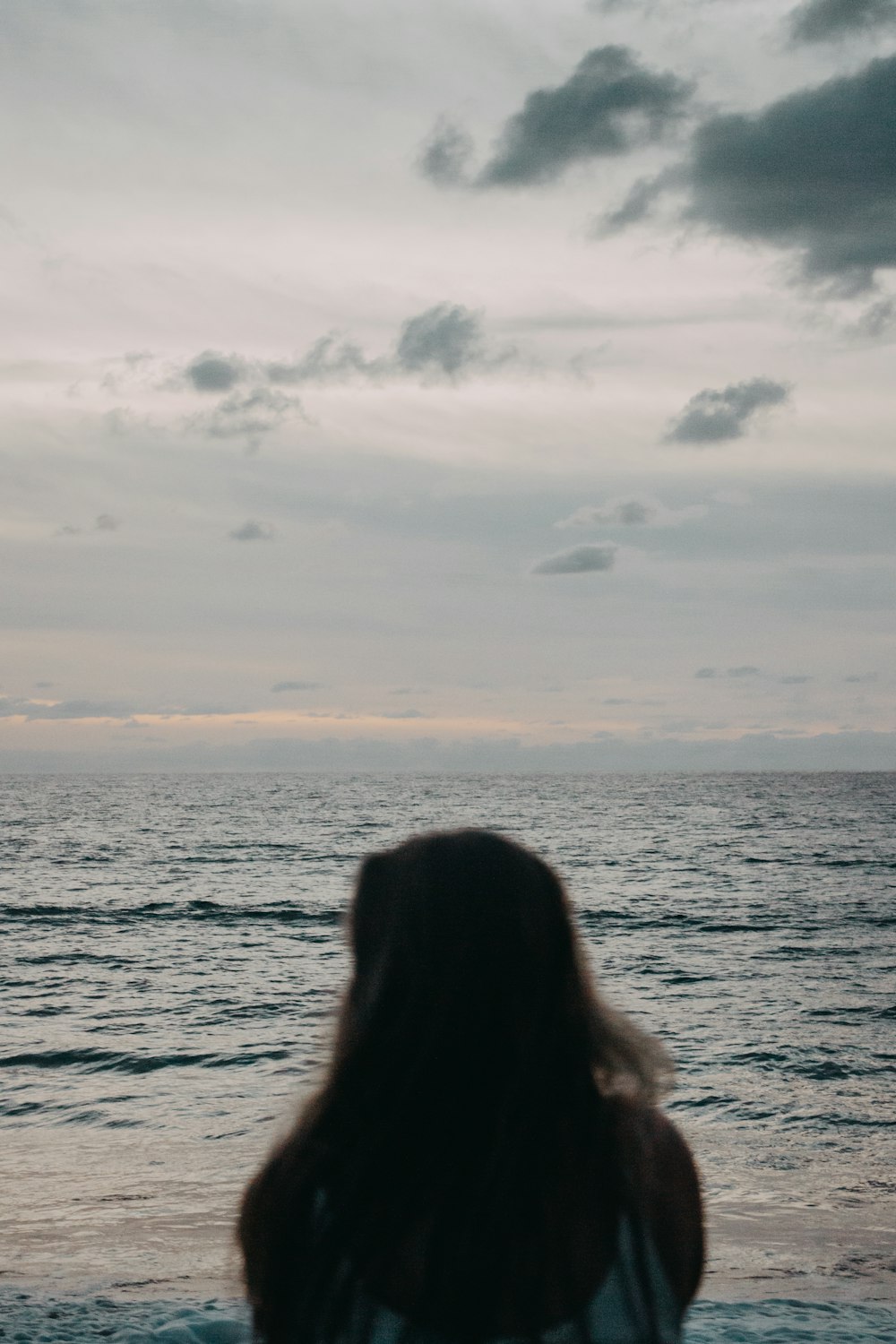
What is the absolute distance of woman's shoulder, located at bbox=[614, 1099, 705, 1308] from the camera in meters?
1.71

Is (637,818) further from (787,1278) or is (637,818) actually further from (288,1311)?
(288,1311)

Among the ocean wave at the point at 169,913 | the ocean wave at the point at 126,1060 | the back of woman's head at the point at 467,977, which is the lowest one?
the ocean wave at the point at 169,913

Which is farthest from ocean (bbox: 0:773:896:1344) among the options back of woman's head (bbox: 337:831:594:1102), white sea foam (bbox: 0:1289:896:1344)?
back of woman's head (bbox: 337:831:594:1102)

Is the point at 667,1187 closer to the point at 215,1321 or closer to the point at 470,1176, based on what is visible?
the point at 470,1176

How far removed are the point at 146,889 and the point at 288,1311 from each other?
33.1m

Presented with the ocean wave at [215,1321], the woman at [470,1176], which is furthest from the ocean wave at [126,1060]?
the woman at [470,1176]

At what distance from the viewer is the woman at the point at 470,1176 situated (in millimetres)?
1657

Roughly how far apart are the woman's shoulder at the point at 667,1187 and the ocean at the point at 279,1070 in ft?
1.92

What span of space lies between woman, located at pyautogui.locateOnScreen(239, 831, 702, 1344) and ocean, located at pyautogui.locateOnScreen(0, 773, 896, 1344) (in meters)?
0.24

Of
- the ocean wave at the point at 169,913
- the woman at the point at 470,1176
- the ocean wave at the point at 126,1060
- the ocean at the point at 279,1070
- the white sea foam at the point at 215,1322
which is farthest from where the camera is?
the ocean wave at the point at 169,913

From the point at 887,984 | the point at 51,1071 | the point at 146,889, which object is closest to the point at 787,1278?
the point at 51,1071

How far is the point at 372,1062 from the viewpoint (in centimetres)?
173

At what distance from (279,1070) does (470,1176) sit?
11794 millimetres

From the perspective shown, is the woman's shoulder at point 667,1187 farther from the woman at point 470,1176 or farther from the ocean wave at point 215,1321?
the ocean wave at point 215,1321
